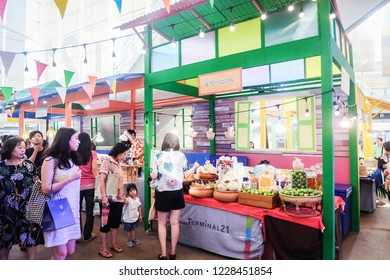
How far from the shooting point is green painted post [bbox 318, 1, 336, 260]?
2916 millimetres

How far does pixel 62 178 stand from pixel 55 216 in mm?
332

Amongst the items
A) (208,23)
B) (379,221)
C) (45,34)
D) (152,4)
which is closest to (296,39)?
(208,23)

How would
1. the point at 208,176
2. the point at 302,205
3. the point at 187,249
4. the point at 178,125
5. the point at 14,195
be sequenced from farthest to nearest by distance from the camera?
the point at 178,125 → the point at 208,176 → the point at 187,249 → the point at 302,205 → the point at 14,195

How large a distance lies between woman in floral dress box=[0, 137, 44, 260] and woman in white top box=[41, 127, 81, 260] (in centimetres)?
44

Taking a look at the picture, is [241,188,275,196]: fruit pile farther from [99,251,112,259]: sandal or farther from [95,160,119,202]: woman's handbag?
[99,251,112,259]: sandal

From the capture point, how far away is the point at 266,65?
4523 mm

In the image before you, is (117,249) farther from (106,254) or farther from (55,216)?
(55,216)

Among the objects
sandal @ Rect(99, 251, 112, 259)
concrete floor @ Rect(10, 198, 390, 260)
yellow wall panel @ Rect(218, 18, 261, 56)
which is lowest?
concrete floor @ Rect(10, 198, 390, 260)

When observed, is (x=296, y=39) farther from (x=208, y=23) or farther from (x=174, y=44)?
(x=174, y=44)

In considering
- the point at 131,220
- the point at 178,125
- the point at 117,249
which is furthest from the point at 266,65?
the point at 178,125

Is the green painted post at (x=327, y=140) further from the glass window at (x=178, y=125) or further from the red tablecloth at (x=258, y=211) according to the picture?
the glass window at (x=178, y=125)

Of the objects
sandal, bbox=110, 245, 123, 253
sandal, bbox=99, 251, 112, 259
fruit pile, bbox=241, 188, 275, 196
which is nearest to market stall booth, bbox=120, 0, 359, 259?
fruit pile, bbox=241, 188, 275, 196

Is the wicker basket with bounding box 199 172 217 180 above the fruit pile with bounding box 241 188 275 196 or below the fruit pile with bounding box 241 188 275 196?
above

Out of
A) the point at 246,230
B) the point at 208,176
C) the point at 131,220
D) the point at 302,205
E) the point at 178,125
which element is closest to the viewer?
the point at 302,205
